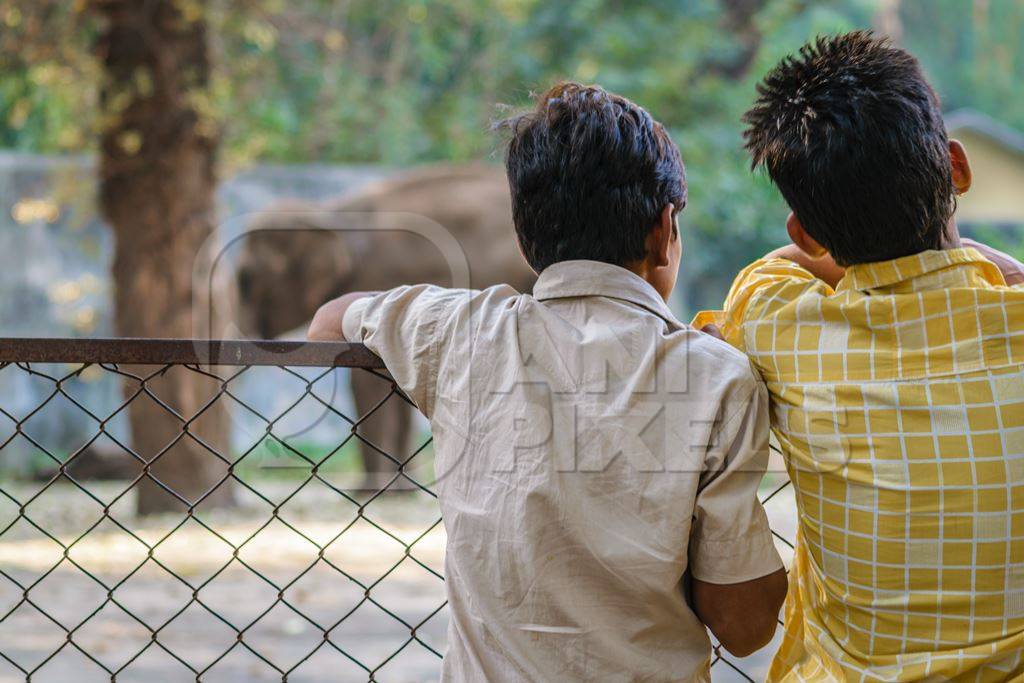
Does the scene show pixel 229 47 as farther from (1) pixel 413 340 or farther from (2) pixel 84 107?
(1) pixel 413 340

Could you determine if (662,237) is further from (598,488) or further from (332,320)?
(332,320)

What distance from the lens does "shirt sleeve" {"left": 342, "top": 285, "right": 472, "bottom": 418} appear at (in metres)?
1.19

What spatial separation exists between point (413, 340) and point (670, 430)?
0.28 meters

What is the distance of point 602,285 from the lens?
114cm

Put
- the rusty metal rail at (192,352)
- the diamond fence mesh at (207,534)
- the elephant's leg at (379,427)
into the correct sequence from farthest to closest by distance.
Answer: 1. the elephant's leg at (379,427)
2. the diamond fence mesh at (207,534)
3. the rusty metal rail at (192,352)

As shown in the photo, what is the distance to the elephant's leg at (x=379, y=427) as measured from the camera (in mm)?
6125

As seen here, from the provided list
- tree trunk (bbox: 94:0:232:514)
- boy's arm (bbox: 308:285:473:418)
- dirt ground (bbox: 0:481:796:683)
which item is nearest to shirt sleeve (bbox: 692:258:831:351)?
boy's arm (bbox: 308:285:473:418)

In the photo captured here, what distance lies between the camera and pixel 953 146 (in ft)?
3.76

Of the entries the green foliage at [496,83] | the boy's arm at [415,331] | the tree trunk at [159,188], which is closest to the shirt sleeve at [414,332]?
the boy's arm at [415,331]

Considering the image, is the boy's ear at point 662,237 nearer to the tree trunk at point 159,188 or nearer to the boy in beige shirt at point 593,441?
the boy in beige shirt at point 593,441

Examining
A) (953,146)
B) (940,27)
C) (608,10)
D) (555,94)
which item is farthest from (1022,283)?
(940,27)

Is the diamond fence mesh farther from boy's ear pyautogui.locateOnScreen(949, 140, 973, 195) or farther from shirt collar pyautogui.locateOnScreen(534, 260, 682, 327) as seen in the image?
boy's ear pyautogui.locateOnScreen(949, 140, 973, 195)

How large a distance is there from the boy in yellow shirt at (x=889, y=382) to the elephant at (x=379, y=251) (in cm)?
515

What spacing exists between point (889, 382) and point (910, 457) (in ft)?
0.22
